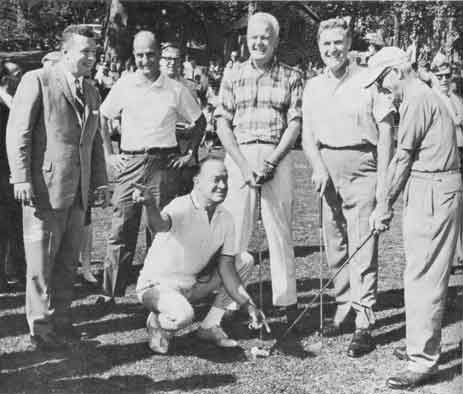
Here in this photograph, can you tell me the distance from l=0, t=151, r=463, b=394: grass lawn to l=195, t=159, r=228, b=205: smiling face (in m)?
1.13

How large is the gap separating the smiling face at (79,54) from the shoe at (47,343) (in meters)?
1.91

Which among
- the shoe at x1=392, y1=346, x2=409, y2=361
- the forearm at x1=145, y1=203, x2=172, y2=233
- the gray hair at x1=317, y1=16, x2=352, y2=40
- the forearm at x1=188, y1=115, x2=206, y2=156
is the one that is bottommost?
the shoe at x1=392, y1=346, x2=409, y2=361

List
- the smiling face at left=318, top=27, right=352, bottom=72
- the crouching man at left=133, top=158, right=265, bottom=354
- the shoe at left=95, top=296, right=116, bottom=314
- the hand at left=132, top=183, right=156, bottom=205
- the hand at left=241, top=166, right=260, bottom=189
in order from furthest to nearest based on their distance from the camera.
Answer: the shoe at left=95, top=296, right=116, bottom=314
the hand at left=241, top=166, right=260, bottom=189
the smiling face at left=318, top=27, right=352, bottom=72
the crouching man at left=133, top=158, right=265, bottom=354
the hand at left=132, top=183, right=156, bottom=205

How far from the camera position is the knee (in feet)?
15.7

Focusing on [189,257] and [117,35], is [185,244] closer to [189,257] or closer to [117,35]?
[189,257]

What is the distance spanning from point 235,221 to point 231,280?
2.32 feet

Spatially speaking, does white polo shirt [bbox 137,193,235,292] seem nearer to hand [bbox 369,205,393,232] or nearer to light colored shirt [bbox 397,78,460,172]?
hand [bbox 369,205,393,232]

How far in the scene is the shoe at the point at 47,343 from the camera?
4.96 metres

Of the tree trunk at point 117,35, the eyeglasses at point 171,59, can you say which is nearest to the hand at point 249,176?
the eyeglasses at point 171,59

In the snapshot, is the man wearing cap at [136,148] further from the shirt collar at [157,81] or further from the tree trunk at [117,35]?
the tree trunk at [117,35]

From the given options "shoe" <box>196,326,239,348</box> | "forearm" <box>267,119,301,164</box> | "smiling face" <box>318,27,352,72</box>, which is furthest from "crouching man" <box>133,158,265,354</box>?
"smiling face" <box>318,27,352,72</box>

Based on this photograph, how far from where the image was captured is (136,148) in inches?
242

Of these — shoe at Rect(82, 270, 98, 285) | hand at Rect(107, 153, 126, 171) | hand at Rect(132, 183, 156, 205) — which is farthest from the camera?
shoe at Rect(82, 270, 98, 285)

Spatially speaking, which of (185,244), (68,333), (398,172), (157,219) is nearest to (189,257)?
(185,244)
